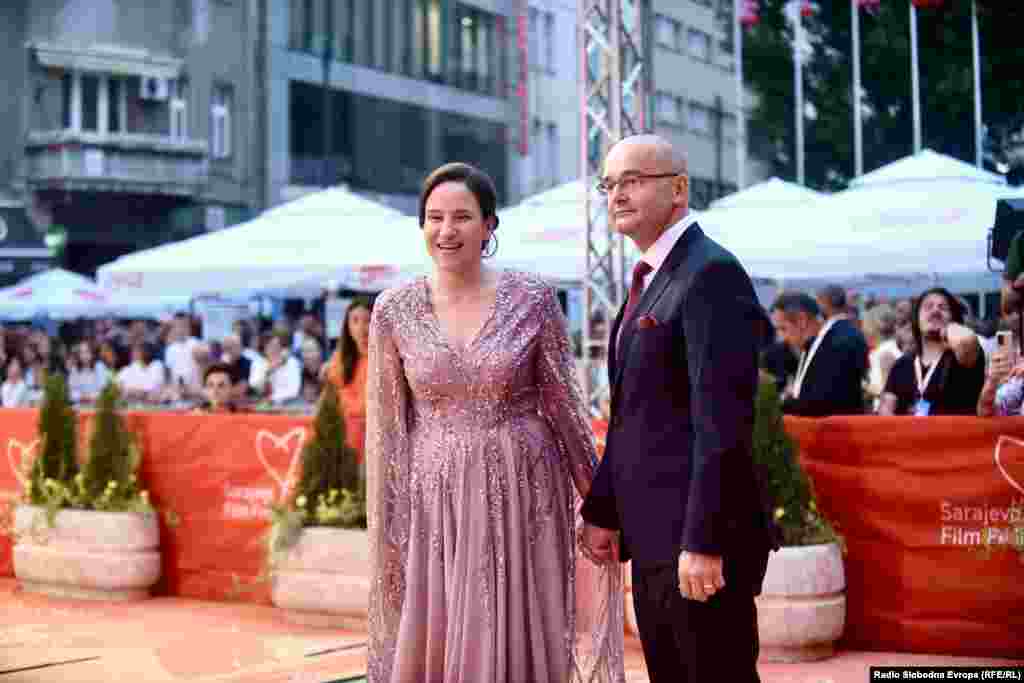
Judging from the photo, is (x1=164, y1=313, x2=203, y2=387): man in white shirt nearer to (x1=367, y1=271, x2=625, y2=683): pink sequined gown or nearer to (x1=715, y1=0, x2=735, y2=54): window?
(x1=367, y1=271, x2=625, y2=683): pink sequined gown

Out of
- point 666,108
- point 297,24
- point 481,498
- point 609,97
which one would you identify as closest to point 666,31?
point 666,108

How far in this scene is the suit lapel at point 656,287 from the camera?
413 cm

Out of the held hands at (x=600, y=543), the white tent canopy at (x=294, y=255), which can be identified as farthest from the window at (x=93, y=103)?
the held hands at (x=600, y=543)

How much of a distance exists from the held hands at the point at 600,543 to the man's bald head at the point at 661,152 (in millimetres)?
1044

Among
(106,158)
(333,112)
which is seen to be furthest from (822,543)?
(333,112)

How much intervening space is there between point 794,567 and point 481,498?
3.31 metres

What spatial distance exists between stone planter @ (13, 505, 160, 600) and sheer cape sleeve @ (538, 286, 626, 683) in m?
5.59

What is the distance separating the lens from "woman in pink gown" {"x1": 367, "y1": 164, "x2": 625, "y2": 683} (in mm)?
4855

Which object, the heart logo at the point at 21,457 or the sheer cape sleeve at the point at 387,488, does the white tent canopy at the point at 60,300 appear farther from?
the sheer cape sleeve at the point at 387,488

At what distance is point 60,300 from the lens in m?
25.9

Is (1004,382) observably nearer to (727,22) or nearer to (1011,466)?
(1011,466)

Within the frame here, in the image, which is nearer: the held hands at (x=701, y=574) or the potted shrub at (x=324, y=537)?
the held hands at (x=701, y=574)

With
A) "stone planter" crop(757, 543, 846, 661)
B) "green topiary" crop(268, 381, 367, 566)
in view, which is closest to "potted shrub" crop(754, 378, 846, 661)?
"stone planter" crop(757, 543, 846, 661)

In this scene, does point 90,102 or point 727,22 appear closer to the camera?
point 90,102
